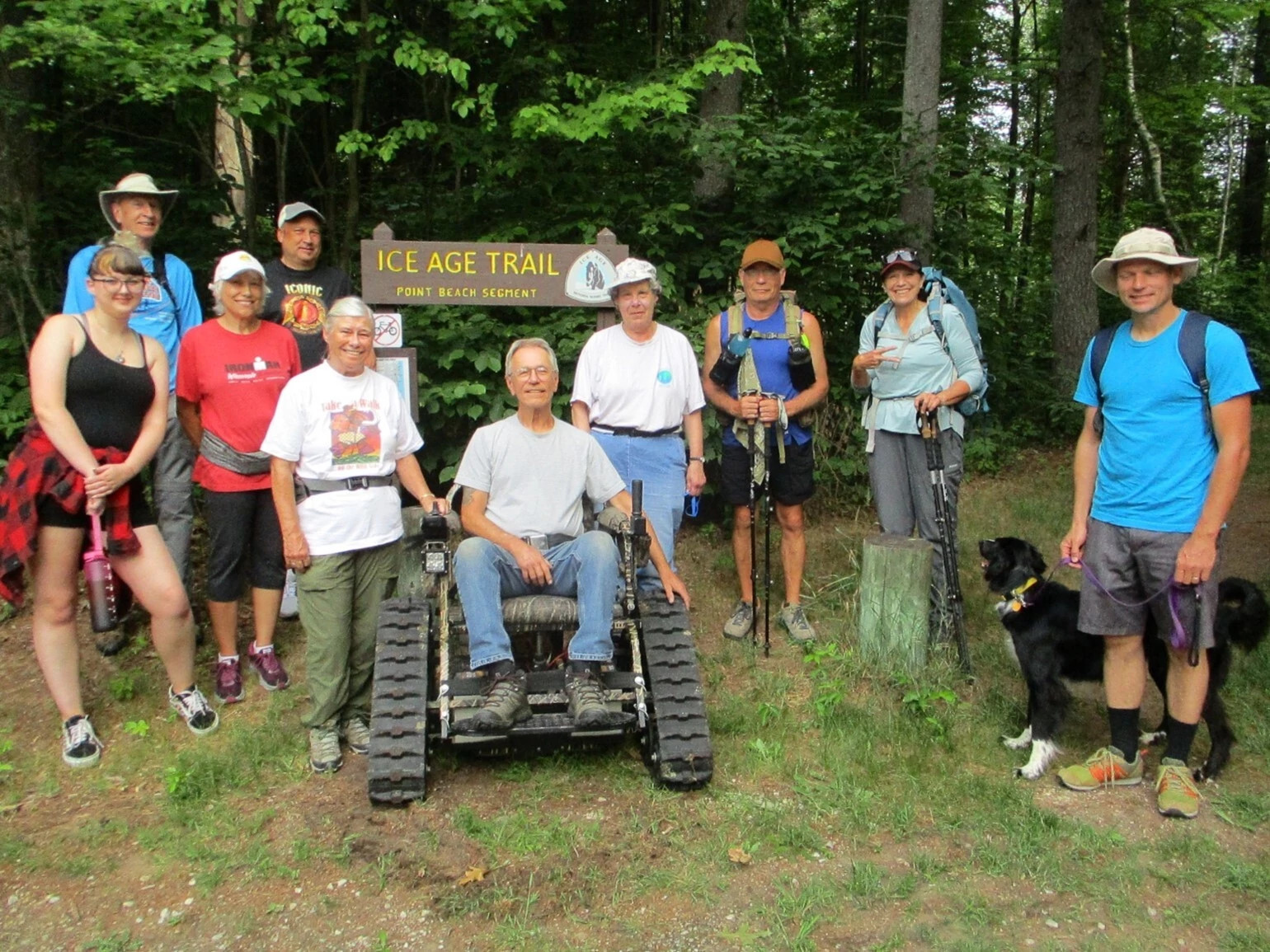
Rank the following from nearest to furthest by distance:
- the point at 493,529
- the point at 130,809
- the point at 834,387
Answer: the point at 130,809
the point at 493,529
the point at 834,387

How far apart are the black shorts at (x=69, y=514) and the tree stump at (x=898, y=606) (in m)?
3.28

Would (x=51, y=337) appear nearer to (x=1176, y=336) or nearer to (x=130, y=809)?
(x=130, y=809)

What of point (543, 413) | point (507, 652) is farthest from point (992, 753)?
point (543, 413)

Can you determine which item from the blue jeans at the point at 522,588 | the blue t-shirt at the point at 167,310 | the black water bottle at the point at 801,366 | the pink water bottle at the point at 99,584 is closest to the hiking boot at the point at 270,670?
the pink water bottle at the point at 99,584

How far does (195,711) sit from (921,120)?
6.71 metres

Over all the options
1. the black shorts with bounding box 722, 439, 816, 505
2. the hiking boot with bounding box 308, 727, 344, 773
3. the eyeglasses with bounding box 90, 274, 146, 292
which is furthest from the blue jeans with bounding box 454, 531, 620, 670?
the eyeglasses with bounding box 90, 274, 146, 292

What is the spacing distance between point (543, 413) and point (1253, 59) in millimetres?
19561

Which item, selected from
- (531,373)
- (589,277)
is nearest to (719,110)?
(589,277)

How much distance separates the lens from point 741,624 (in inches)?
209

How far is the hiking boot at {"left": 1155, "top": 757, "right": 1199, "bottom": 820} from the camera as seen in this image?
360 centimetres

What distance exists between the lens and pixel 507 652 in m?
3.74

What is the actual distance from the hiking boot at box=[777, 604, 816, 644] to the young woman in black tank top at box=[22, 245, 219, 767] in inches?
116

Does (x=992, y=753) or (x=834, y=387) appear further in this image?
(x=834, y=387)

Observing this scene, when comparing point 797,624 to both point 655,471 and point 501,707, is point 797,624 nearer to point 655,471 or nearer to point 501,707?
point 655,471
